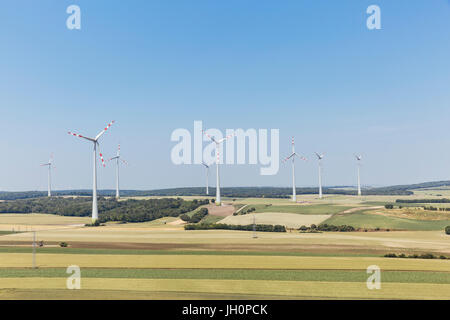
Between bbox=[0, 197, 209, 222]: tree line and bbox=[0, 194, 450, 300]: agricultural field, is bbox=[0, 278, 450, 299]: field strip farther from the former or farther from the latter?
bbox=[0, 197, 209, 222]: tree line

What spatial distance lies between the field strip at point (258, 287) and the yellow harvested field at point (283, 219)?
67101 mm

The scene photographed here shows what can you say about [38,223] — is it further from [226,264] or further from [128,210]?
[226,264]

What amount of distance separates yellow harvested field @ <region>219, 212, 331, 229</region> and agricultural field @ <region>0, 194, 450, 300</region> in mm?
12837

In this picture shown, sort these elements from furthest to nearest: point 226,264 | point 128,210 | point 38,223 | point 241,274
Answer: point 128,210 < point 38,223 < point 226,264 < point 241,274

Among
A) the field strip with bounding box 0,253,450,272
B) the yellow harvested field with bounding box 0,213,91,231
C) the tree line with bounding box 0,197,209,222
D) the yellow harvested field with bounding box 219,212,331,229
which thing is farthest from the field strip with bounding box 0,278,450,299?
the tree line with bounding box 0,197,209,222

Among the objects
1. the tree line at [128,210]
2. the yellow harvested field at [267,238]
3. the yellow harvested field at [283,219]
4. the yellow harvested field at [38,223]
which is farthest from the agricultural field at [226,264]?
the tree line at [128,210]

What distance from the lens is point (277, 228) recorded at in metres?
106

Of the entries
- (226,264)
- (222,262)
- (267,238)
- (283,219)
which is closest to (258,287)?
(226,264)

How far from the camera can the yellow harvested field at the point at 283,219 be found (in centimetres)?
11794

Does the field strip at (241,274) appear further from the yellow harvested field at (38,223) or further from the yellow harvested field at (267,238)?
the yellow harvested field at (38,223)

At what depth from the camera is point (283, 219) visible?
414ft

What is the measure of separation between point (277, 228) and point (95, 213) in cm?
6803

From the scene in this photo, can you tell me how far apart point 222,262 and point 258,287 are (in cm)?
1669

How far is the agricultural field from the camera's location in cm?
4184
